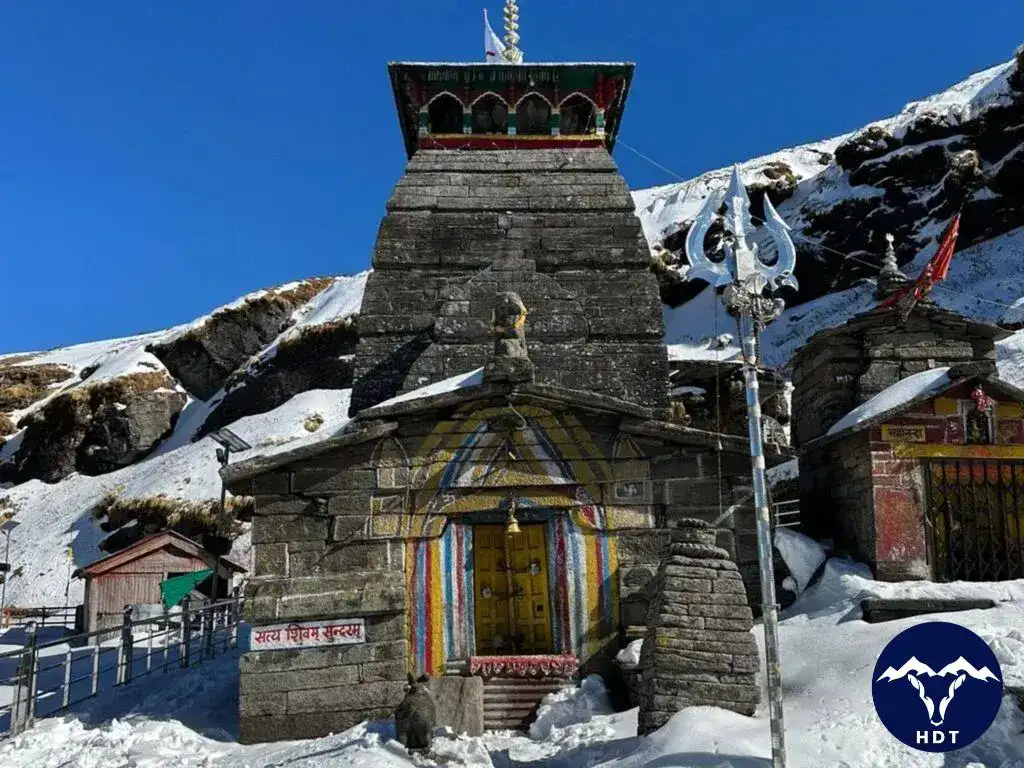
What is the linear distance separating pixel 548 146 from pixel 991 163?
3743 centimetres

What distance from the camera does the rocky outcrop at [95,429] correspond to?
174 ft

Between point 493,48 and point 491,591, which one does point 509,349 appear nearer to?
point 491,591

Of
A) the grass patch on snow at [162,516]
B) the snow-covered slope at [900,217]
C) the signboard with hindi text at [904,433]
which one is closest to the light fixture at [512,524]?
the signboard with hindi text at [904,433]

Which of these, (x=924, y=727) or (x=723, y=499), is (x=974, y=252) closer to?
(x=723, y=499)

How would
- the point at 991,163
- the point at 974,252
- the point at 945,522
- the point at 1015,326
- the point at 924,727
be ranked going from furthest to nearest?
the point at 991,163 → the point at 974,252 → the point at 1015,326 → the point at 945,522 → the point at 924,727

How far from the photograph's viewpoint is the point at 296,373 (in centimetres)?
5388

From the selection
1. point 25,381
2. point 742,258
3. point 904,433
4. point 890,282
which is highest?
point 25,381

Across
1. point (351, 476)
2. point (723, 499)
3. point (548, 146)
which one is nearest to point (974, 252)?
point (548, 146)

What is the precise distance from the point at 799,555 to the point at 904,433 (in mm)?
2425

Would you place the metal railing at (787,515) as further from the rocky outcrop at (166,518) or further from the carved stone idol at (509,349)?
the rocky outcrop at (166,518)

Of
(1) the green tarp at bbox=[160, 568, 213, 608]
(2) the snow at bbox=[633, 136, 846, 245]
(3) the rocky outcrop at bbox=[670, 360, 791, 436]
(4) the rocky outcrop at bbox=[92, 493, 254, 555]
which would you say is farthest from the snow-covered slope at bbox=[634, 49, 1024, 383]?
(1) the green tarp at bbox=[160, 568, 213, 608]

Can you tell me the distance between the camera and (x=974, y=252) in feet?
139

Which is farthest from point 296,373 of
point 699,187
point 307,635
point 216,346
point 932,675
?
point 932,675

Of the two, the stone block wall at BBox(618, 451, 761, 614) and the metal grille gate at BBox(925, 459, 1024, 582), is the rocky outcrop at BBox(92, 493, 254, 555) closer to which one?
the stone block wall at BBox(618, 451, 761, 614)
